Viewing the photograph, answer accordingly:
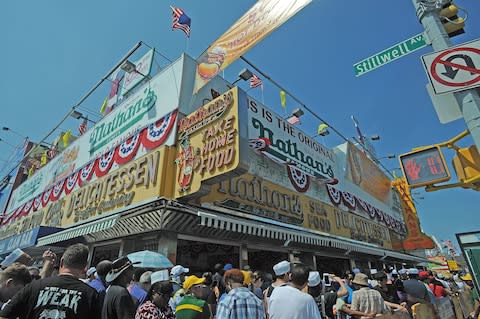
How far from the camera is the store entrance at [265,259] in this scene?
12859 millimetres

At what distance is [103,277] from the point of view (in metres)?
3.59

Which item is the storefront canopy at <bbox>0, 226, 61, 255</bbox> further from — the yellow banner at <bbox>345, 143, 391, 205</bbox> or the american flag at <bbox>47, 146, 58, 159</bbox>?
the yellow banner at <bbox>345, 143, 391, 205</bbox>

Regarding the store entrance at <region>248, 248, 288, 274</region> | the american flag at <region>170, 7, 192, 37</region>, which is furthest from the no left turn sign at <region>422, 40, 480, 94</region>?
the store entrance at <region>248, 248, 288, 274</region>

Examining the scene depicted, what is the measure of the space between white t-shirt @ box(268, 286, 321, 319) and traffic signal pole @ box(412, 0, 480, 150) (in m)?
2.53

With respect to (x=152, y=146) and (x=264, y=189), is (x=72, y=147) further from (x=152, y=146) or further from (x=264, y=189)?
(x=264, y=189)

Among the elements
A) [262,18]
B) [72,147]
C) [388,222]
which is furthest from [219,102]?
[388,222]

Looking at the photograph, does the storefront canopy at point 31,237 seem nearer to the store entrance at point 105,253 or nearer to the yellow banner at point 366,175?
the store entrance at point 105,253

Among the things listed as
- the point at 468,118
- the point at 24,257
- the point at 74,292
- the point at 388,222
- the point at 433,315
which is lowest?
the point at 433,315

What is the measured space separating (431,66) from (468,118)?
755 millimetres

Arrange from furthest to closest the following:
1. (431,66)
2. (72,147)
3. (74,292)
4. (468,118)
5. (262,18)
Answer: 1. (72,147)
2. (262,18)
3. (431,66)
4. (468,118)
5. (74,292)

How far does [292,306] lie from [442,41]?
377cm

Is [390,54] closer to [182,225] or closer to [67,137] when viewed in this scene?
[182,225]

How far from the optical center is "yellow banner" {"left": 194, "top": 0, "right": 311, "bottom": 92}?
6472 millimetres

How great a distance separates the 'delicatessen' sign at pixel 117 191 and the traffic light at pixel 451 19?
7.84 m
